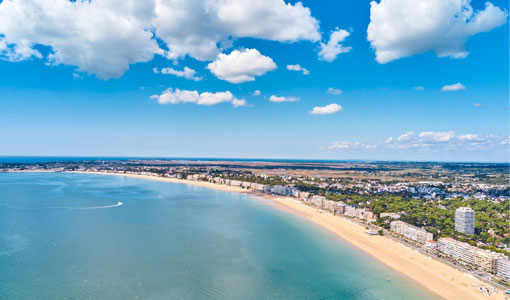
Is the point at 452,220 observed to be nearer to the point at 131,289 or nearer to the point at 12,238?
the point at 131,289

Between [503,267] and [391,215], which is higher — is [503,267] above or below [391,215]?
below

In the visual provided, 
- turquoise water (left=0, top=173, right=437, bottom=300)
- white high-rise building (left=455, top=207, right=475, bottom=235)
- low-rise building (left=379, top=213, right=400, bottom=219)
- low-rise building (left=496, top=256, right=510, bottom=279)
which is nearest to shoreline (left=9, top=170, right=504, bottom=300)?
turquoise water (left=0, top=173, right=437, bottom=300)

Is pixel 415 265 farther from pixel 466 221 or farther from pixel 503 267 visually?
pixel 466 221

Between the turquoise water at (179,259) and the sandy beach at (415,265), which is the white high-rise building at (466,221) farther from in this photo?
the turquoise water at (179,259)

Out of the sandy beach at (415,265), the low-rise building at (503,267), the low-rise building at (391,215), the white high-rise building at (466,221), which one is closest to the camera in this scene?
the sandy beach at (415,265)

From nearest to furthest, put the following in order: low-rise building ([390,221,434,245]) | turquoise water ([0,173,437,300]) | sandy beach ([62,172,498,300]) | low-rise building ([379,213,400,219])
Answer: turquoise water ([0,173,437,300])
sandy beach ([62,172,498,300])
low-rise building ([390,221,434,245])
low-rise building ([379,213,400,219])

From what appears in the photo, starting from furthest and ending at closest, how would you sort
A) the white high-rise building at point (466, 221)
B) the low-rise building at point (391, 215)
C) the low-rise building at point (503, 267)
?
the low-rise building at point (391, 215) < the white high-rise building at point (466, 221) < the low-rise building at point (503, 267)

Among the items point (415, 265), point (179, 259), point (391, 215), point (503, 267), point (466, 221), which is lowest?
point (415, 265)

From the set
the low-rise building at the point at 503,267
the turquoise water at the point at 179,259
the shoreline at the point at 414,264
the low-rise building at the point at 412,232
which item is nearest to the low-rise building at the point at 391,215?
the low-rise building at the point at 412,232

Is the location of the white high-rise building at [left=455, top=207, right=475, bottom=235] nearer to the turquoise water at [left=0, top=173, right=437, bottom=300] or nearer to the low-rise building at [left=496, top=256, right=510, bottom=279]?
the low-rise building at [left=496, top=256, right=510, bottom=279]

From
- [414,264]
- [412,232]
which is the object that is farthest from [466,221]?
[414,264]
